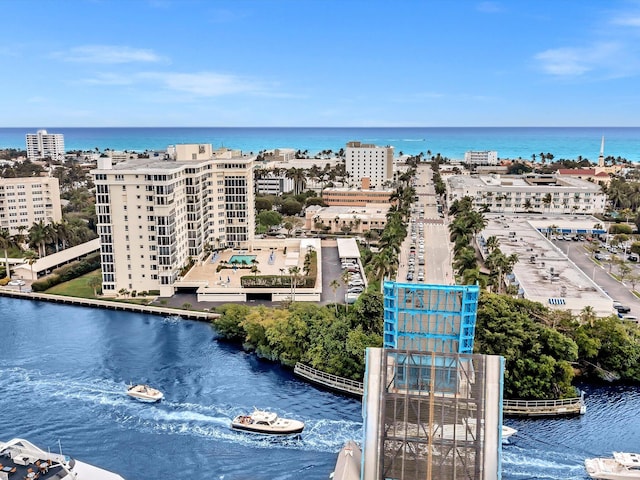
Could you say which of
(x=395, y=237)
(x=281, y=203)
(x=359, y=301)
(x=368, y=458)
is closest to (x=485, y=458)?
(x=368, y=458)

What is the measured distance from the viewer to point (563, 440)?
39.2 metres

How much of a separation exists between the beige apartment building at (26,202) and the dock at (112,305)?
27.4 meters

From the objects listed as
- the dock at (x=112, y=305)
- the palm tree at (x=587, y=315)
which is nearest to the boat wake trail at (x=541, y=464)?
the palm tree at (x=587, y=315)

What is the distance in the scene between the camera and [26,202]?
327ft

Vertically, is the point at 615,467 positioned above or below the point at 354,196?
below

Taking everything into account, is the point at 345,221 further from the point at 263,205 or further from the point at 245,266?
the point at 245,266

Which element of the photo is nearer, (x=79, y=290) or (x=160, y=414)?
(x=160, y=414)

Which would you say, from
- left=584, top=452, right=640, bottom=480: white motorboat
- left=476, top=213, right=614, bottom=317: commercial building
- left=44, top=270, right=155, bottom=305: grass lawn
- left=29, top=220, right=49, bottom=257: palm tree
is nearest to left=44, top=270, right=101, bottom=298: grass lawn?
left=44, top=270, right=155, bottom=305: grass lawn

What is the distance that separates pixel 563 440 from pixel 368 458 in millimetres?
19977

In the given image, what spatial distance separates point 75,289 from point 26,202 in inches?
1363

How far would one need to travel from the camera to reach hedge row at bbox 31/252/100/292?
7438 centimetres

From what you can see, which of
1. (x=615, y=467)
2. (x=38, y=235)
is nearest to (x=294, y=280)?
(x=615, y=467)

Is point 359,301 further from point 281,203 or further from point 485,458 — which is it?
point 281,203

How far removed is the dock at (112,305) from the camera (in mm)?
64125
